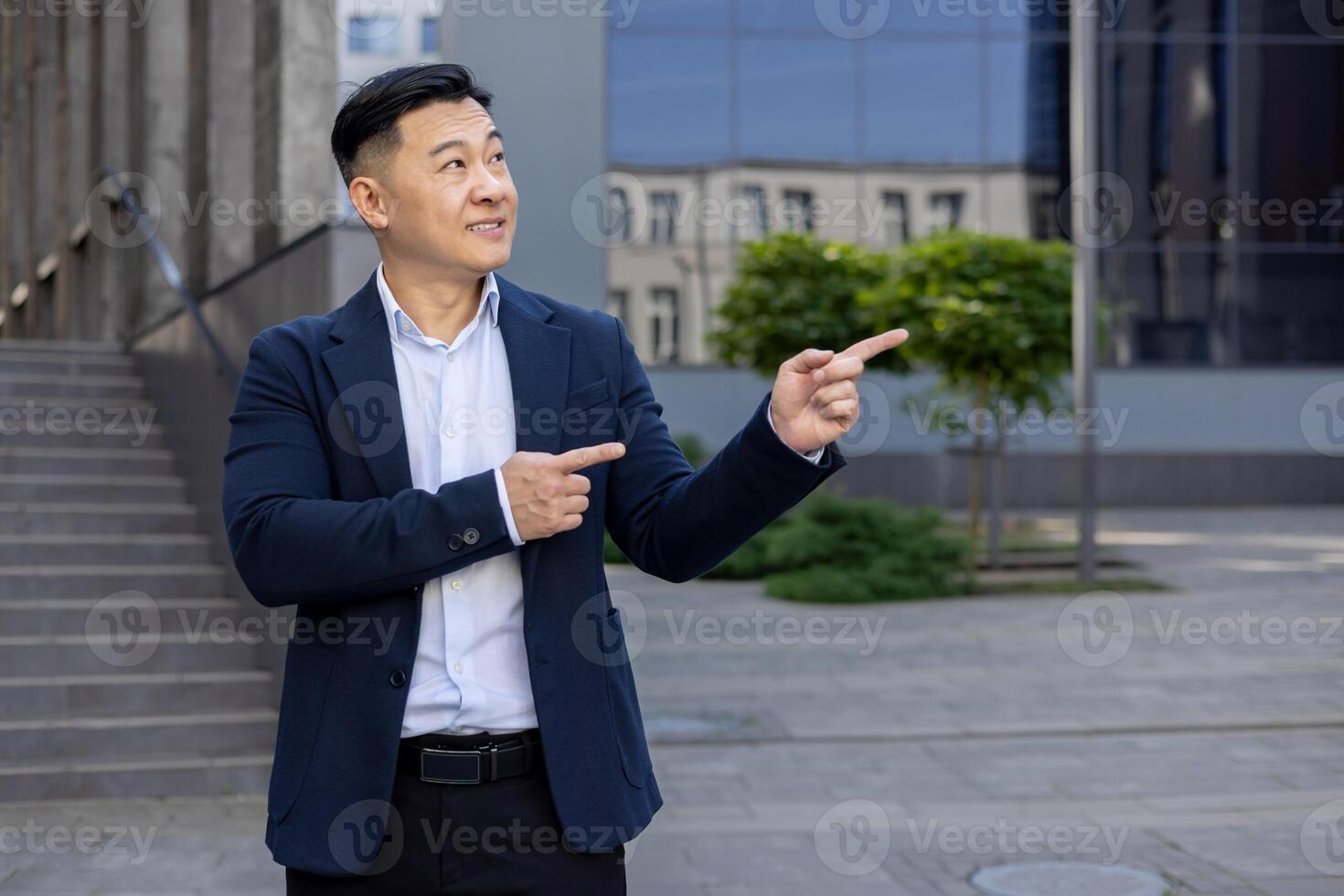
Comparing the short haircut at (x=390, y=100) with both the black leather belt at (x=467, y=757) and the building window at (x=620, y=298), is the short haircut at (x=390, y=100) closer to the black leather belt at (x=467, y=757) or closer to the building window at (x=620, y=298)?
the black leather belt at (x=467, y=757)

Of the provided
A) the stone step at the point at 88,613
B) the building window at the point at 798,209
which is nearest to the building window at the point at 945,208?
the building window at the point at 798,209

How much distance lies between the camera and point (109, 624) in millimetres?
7672

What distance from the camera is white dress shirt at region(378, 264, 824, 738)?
2.08 metres

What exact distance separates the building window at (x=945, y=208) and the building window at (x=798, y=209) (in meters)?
2.06

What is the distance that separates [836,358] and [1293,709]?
25.0 feet

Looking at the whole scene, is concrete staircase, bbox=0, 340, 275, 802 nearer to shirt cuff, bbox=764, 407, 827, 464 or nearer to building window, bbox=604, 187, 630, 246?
shirt cuff, bbox=764, 407, 827, 464

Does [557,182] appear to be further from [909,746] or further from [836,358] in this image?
[836,358]

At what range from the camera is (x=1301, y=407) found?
88.0ft

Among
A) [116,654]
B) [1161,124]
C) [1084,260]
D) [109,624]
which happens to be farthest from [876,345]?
[1161,124]

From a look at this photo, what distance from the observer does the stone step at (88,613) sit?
7570 mm

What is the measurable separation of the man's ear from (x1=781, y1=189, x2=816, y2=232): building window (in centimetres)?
2317

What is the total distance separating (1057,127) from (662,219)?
6.88 m

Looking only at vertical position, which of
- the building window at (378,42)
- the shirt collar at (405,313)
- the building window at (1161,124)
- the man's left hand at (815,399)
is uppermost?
the building window at (378,42)

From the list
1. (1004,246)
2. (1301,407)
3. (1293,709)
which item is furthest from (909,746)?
(1301,407)
